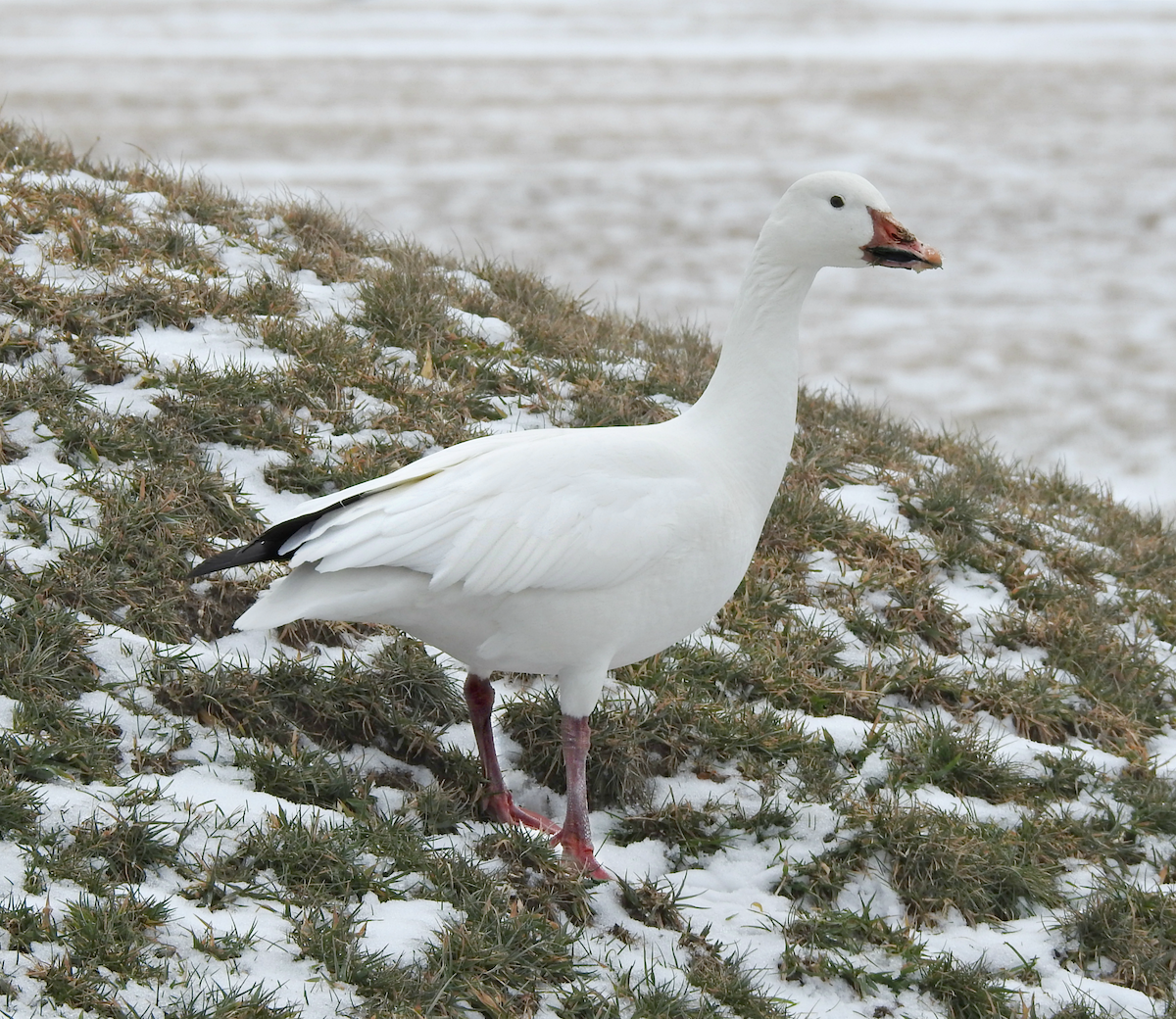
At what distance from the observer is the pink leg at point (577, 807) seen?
377cm

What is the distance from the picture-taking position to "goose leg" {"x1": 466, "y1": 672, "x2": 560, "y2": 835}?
400 centimetres

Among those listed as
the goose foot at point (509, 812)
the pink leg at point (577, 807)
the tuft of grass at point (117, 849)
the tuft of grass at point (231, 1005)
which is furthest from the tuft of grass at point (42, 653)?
the pink leg at point (577, 807)

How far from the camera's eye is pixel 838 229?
3973mm

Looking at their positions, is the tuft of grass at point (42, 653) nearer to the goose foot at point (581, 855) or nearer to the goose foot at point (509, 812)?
the goose foot at point (509, 812)

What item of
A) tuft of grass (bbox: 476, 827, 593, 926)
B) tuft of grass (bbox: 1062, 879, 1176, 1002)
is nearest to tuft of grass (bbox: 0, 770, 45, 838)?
tuft of grass (bbox: 476, 827, 593, 926)

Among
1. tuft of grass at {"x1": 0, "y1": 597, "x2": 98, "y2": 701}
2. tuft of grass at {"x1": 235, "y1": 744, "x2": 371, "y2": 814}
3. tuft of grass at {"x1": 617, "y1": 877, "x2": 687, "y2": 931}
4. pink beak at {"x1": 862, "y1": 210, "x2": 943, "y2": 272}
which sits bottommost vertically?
tuft of grass at {"x1": 617, "y1": 877, "x2": 687, "y2": 931}

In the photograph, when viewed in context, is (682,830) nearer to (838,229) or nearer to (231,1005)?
(231,1005)

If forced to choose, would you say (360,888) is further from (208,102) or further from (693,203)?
(208,102)

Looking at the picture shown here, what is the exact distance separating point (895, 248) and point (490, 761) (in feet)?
7.04

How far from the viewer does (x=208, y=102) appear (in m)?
18.0

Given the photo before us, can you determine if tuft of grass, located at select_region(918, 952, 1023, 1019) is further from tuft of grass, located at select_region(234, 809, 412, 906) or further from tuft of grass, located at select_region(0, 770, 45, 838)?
tuft of grass, located at select_region(0, 770, 45, 838)

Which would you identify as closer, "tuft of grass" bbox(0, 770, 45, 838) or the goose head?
"tuft of grass" bbox(0, 770, 45, 838)

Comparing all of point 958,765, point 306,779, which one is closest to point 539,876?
point 306,779

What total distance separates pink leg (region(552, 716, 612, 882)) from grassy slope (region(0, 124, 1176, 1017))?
0.32ft
